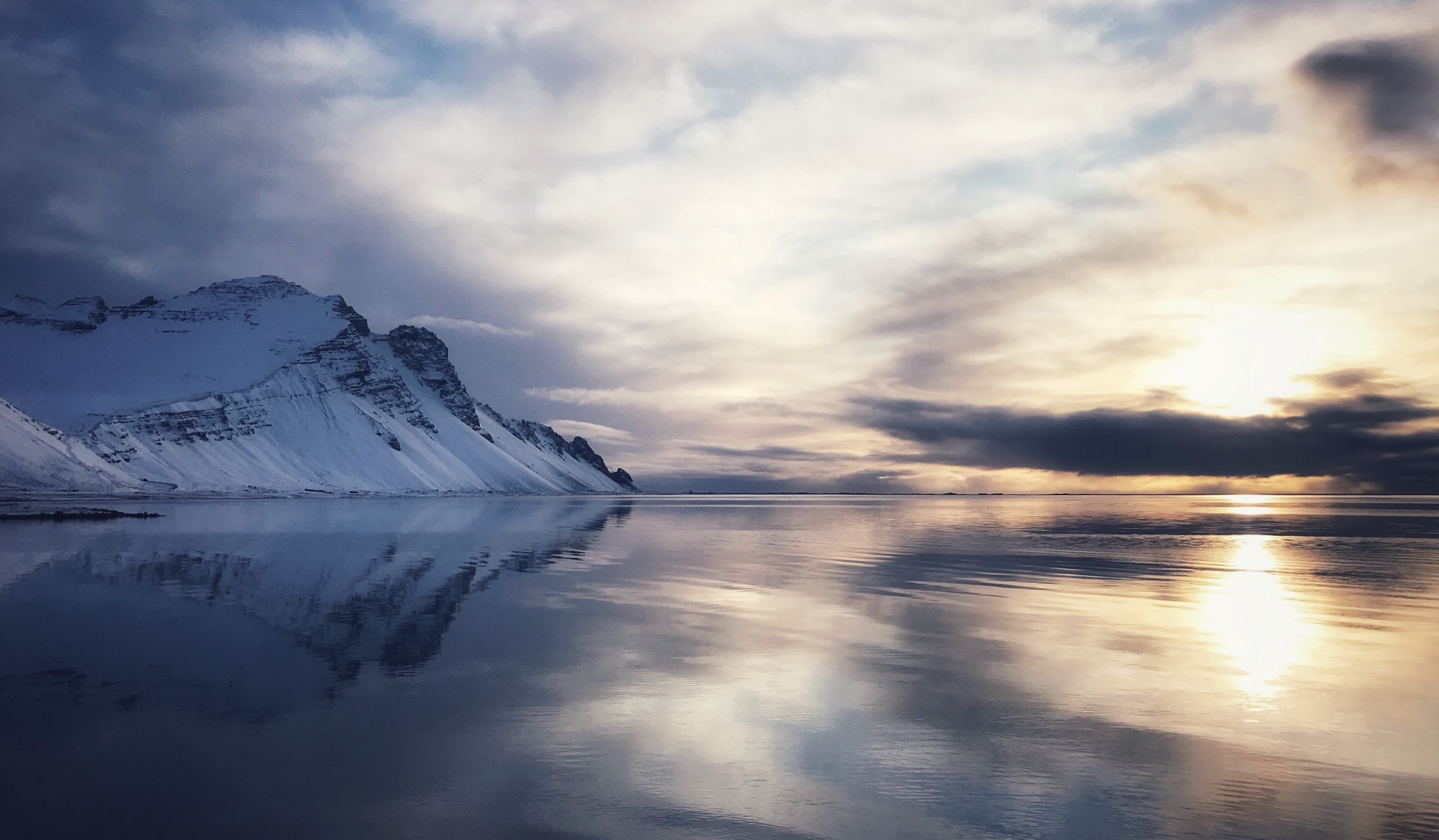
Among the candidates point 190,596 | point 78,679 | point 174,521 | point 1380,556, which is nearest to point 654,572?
point 190,596

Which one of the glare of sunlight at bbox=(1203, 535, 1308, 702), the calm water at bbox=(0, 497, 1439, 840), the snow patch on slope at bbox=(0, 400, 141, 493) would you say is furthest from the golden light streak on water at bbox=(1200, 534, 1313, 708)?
the snow patch on slope at bbox=(0, 400, 141, 493)

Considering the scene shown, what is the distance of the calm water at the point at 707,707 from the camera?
980 centimetres

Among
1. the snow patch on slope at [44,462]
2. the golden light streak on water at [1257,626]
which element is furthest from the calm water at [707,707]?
the snow patch on slope at [44,462]

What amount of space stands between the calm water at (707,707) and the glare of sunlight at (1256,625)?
17 centimetres

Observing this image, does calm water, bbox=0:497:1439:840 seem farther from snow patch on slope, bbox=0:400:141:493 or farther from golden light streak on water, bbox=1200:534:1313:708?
snow patch on slope, bbox=0:400:141:493

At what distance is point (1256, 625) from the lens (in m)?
24.5

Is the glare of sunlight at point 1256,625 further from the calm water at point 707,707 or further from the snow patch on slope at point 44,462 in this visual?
the snow patch on slope at point 44,462

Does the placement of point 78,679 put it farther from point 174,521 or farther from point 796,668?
point 174,521

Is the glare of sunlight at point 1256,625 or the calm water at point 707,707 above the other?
the glare of sunlight at point 1256,625

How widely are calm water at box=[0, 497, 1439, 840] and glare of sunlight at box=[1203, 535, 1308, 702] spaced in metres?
0.17

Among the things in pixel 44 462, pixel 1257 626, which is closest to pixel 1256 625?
pixel 1257 626

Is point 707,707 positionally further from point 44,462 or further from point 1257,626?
point 44,462

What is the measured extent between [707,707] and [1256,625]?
63.3 feet

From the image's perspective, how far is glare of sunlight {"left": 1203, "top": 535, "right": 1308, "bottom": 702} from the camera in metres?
18.1
